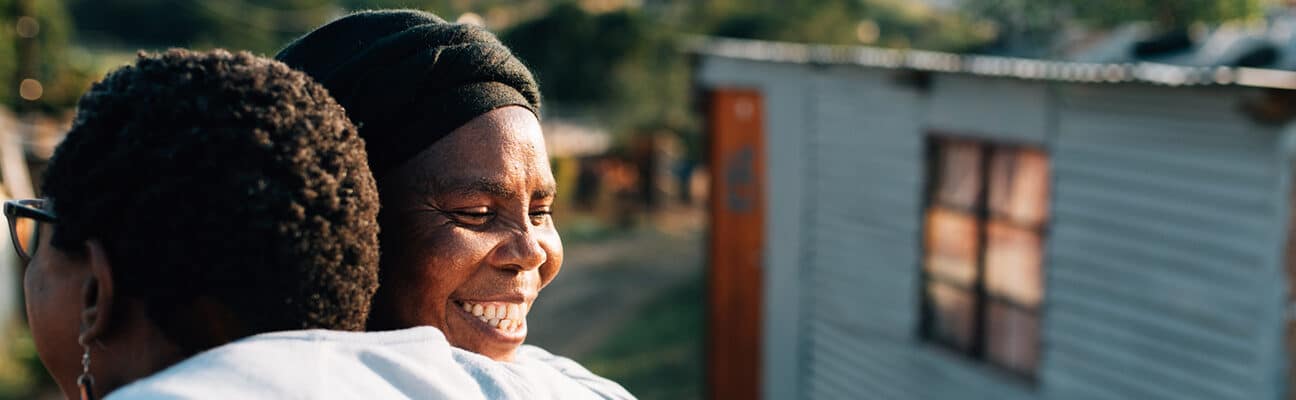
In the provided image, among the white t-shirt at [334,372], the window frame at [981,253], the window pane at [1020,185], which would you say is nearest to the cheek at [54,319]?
the white t-shirt at [334,372]

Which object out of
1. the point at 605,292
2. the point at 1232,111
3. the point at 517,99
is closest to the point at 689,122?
the point at 605,292

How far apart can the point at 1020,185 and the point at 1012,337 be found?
83cm

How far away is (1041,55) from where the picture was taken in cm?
865

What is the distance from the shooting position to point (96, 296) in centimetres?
127

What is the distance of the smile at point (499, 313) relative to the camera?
1.70 meters

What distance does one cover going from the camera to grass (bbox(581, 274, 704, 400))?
1198cm

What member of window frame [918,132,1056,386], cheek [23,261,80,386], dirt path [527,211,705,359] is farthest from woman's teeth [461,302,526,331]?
dirt path [527,211,705,359]

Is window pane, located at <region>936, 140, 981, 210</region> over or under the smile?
under

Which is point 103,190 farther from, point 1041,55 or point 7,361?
point 7,361

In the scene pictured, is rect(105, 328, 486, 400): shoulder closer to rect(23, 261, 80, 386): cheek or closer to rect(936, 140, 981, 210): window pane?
rect(23, 261, 80, 386): cheek

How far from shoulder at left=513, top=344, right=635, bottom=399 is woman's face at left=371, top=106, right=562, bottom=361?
48 mm

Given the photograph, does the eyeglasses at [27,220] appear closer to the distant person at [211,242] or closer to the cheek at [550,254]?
the distant person at [211,242]

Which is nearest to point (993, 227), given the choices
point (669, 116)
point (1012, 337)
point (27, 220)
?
point (1012, 337)

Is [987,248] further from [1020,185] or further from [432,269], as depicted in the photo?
[432,269]
